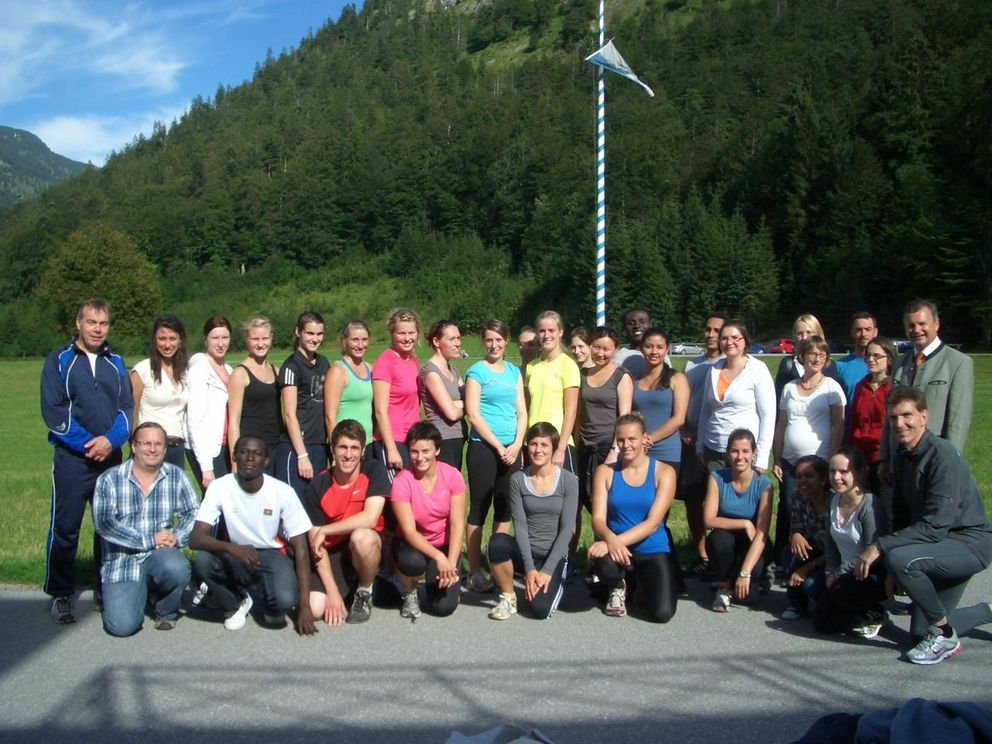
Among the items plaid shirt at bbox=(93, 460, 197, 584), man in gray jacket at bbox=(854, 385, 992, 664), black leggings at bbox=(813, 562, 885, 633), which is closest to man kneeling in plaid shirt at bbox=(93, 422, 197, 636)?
plaid shirt at bbox=(93, 460, 197, 584)

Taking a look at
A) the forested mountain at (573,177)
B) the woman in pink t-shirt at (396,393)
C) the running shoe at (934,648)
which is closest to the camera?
the running shoe at (934,648)

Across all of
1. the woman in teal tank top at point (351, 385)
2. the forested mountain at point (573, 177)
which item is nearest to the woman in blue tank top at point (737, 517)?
the woman in teal tank top at point (351, 385)

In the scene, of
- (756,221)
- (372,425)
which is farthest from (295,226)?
(372,425)

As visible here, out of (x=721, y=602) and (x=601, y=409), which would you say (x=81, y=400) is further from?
(x=721, y=602)

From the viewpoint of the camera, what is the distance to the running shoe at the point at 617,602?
6.18 m

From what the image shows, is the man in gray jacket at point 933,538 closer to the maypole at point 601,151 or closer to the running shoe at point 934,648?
the running shoe at point 934,648

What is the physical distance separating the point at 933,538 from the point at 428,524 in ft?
10.2

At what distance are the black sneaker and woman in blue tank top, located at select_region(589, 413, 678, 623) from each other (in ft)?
4.88

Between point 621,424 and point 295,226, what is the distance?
375 ft

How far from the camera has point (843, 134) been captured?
69.9 meters

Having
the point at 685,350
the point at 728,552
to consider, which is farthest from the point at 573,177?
the point at 728,552

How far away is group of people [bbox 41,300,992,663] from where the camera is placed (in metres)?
5.84

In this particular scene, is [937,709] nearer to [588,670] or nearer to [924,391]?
[588,670]

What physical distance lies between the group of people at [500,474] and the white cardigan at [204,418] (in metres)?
0.02
